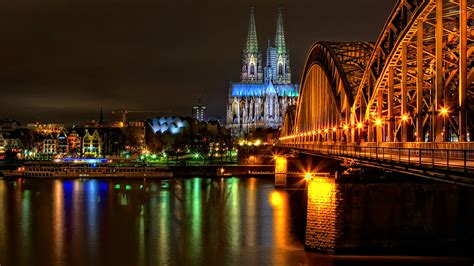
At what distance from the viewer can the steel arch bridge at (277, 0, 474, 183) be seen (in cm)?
2569

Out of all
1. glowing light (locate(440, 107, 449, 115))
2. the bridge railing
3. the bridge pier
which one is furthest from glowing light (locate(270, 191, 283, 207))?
glowing light (locate(440, 107, 449, 115))

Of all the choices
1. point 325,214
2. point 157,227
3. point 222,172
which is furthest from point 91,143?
point 325,214

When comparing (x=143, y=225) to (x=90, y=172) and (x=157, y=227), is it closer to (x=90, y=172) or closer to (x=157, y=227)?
(x=157, y=227)

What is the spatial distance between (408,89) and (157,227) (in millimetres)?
22959

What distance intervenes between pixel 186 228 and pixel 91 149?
500 ft

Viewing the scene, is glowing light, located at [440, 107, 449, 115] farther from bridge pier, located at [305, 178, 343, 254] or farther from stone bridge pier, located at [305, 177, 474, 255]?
bridge pier, located at [305, 178, 343, 254]

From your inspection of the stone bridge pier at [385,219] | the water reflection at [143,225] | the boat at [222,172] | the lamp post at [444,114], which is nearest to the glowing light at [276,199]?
the water reflection at [143,225]

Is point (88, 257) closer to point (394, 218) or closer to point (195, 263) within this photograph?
point (195, 263)

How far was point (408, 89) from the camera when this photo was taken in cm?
3894

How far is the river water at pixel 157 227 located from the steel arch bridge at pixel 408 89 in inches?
289

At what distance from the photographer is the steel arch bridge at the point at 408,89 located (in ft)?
84.3

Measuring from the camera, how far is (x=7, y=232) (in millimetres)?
48719

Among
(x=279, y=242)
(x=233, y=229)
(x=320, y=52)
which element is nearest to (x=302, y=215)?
(x=233, y=229)

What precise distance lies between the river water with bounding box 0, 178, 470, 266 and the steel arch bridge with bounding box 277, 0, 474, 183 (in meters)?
7.35
